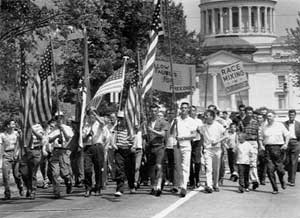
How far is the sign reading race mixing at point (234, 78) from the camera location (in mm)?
26641

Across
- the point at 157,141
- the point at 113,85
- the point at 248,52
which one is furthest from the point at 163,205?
the point at 248,52

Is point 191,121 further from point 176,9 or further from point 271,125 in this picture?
point 176,9

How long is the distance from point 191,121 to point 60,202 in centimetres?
315

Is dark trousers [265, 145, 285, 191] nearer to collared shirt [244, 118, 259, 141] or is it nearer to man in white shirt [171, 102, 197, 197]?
collared shirt [244, 118, 259, 141]

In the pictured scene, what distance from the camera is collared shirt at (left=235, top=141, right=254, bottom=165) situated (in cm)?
1611

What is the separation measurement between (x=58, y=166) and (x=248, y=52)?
102 m

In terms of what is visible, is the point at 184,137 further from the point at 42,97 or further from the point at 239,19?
the point at 239,19

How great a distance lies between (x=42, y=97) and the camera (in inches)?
601

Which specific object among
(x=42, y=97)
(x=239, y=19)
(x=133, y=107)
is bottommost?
(x=133, y=107)

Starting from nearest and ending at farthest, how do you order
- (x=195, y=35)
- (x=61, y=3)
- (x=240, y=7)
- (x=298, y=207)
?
(x=298, y=207)
(x=61, y=3)
(x=195, y=35)
(x=240, y=7)

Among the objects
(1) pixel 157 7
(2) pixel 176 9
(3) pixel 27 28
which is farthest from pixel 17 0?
(2) pixel 176 9

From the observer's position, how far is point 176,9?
173 feet

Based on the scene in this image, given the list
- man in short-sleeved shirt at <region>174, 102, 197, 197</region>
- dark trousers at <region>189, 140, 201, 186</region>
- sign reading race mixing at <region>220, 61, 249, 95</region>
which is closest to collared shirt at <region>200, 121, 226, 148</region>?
dark trousers at <region>189, 140, 201, 186</region>

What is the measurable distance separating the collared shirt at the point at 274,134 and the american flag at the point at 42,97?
4887 millimetres
